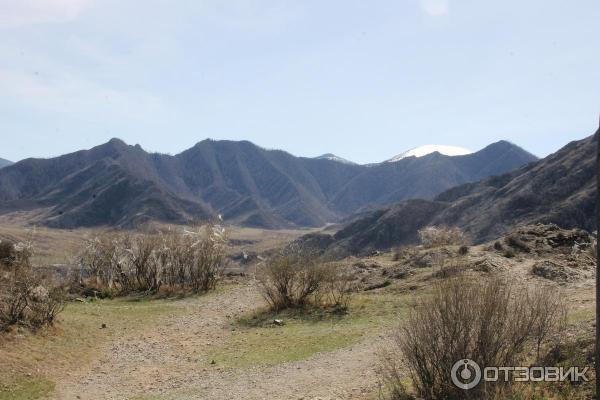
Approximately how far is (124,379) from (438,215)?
10248 centimetres

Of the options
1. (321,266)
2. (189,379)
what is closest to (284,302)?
(321,266)

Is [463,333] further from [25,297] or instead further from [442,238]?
[442,238]

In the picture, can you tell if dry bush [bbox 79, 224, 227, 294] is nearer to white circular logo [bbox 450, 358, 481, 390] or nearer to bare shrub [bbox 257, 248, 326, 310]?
bare shrub [bbox 257, 248, 326, 310]

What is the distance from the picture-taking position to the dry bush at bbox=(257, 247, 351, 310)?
2319 centimetres

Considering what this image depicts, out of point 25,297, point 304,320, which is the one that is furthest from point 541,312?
point 25,297

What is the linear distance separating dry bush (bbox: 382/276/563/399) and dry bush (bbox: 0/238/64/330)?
1342 centimetres

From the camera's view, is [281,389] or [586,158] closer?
[281,389]

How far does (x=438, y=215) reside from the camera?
111562 mm

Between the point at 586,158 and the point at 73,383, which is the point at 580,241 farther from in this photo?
the point at 586,158

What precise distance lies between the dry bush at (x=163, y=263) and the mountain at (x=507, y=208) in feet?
180

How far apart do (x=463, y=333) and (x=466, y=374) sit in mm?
672

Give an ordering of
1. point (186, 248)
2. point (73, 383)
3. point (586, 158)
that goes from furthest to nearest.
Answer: point (586, 158)
point (186, 248)
point (73, 383)

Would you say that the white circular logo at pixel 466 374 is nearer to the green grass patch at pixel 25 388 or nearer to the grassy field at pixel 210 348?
the grassy field at pixel 210 348

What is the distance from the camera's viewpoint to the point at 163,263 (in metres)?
32.8
